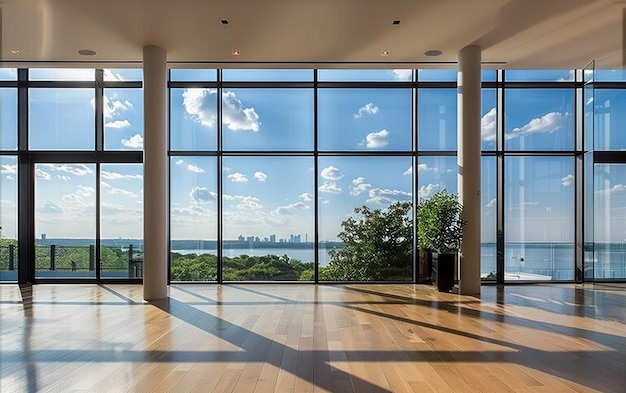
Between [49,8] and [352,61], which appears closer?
[49,8]

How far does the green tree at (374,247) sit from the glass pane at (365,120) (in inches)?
46.9

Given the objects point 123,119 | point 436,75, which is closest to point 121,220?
point 123,119

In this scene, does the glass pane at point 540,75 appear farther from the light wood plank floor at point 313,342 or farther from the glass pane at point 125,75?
the glass pane at point 125,75

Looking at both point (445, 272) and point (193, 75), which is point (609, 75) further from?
point (193, 75)

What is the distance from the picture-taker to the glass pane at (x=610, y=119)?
7762 millimetres

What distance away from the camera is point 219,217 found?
8555 millimetres

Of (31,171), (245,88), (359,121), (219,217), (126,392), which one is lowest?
→ (126,392)

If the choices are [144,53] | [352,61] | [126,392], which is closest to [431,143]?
[352,61]

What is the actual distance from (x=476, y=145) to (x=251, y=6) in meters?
3.99

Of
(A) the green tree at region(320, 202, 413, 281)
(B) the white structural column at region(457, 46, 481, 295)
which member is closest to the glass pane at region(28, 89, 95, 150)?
(A) the green tree at region(320, 202, 413, 281)

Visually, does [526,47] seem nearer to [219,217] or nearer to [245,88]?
[245,88]

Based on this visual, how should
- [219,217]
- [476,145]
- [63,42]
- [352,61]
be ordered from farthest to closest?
[219,217] < [352,61] < [476,145] < [63,42]

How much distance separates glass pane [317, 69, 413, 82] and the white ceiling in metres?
0.66

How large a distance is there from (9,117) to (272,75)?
4.93m
